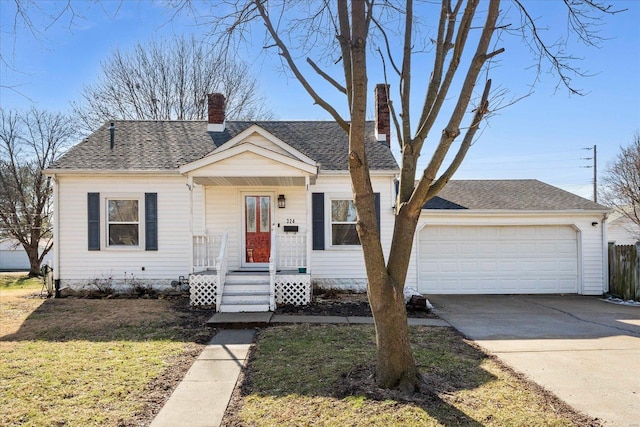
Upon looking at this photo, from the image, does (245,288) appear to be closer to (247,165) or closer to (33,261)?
(247,165)

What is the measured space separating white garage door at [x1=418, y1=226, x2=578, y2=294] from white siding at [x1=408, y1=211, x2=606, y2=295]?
18 cm

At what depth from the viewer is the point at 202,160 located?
32.7ft

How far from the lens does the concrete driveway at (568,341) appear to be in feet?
15.0

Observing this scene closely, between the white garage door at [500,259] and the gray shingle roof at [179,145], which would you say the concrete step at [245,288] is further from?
the white garage door at [500,259]

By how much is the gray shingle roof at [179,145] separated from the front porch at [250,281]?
Result: 2.75m

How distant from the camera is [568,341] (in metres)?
6.96

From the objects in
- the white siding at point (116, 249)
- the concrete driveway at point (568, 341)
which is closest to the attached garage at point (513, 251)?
the concrete driveway at point (568, 341)

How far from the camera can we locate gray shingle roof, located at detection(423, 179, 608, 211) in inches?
491

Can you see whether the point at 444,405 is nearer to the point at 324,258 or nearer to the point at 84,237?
the point at 324,258

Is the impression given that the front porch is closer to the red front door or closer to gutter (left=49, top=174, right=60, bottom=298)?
the red front door

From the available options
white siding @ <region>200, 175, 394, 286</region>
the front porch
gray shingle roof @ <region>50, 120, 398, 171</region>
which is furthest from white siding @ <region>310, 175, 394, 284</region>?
the front porch

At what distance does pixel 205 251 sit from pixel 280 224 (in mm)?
2233

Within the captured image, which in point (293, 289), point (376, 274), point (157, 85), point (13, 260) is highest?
point (157, 85)

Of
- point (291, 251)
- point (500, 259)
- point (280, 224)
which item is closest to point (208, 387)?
point (291, 251)
